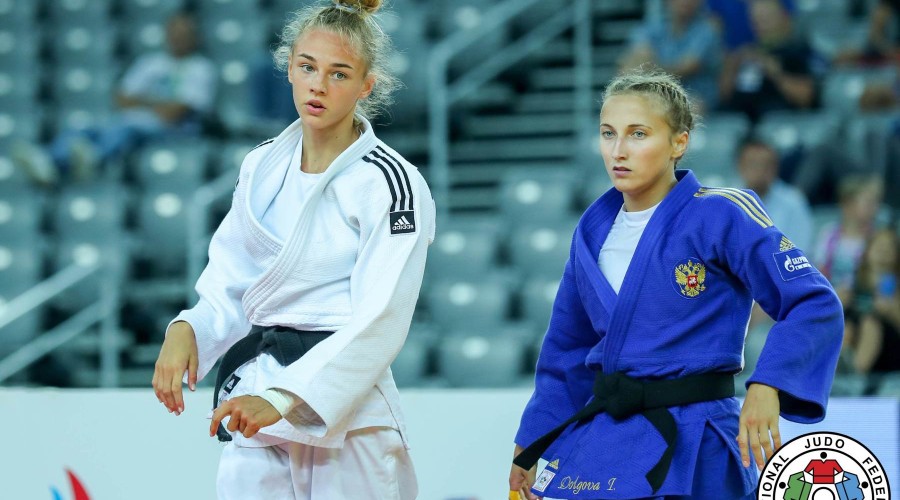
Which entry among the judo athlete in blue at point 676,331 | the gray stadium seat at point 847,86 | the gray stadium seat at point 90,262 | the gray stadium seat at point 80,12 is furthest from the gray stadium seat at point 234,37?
the judo athlete in blue at point 676,331

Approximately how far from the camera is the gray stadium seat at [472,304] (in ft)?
22.5

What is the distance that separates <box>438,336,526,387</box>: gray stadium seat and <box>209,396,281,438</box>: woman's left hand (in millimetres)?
3725

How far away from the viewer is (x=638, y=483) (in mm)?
2818

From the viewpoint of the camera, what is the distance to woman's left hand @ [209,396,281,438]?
8.68ft

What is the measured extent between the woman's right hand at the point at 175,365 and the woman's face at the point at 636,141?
111cm

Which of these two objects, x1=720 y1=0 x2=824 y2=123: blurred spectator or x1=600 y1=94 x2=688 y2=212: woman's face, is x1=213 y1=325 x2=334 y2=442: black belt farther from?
x1=720 y1=0 x2=824 y2=123: blurred spectator

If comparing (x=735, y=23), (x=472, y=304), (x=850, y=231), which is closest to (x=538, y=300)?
(x=472, y=304)

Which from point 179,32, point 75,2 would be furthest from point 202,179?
point 75,2

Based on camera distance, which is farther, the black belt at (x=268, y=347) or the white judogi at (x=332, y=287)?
the black belt at (x=268, y=347)

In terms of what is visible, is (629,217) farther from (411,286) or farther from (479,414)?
(479,414)

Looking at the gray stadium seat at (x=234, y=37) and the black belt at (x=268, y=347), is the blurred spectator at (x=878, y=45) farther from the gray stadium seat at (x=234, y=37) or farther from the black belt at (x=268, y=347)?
the black belt at (x=268, y=347)

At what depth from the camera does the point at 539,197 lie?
Answer: 24.6ft

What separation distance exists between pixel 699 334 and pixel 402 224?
0.75 m

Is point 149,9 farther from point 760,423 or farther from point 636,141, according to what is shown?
point 760,423
